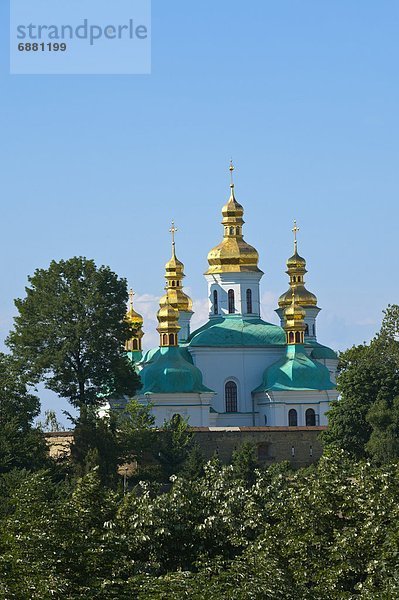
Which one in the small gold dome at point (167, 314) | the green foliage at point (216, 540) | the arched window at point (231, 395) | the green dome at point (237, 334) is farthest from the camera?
the green dome at point (237, 334)

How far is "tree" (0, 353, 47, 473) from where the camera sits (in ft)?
163

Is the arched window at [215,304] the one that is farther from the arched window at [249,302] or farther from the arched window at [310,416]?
the arched window at [310,416]

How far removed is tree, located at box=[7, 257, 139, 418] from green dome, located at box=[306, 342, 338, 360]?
16469 mm

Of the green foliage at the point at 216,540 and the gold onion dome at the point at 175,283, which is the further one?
the gold onion dome at the point at 175,283

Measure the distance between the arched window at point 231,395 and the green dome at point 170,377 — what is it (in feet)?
7.59

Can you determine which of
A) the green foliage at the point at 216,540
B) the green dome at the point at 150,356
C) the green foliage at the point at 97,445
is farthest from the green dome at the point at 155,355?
the green foliage at the point at 216,540

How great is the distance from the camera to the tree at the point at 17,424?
49.8 meters

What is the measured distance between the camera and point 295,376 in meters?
69.8

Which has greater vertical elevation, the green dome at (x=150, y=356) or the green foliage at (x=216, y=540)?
the green dome at (x=150, y=356)

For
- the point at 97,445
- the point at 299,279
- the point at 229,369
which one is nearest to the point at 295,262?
the point at 299,279

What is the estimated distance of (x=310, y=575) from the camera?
31.8 meters

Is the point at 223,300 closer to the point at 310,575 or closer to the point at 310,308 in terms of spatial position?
the point at 310,308

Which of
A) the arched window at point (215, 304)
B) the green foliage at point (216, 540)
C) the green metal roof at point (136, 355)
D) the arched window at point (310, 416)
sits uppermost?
the arched window at point (215, 304)

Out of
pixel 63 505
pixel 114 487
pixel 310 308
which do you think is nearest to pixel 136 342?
pixel 310 308
